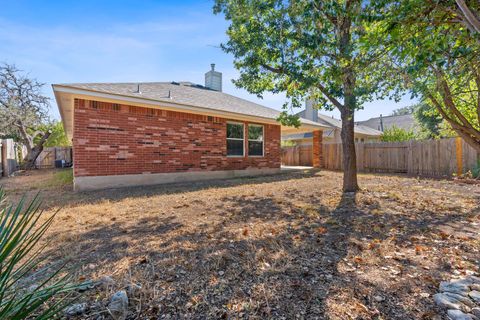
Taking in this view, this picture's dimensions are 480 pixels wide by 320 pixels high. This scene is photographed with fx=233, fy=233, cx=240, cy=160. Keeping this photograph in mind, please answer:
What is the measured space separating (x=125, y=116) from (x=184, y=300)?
7.17 metres

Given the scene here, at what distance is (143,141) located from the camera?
809 cm

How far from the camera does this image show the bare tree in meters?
15.5

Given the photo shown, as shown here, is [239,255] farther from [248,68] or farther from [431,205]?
[248,68]

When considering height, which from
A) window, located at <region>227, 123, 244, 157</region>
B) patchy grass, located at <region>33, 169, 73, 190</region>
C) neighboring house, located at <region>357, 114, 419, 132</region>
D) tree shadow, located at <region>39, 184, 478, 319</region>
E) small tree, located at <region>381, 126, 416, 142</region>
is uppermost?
neighboring house, located at <region>357, 114, 419, 132</region>

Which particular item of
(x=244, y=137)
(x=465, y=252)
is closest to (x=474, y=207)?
(x=465, y=252)

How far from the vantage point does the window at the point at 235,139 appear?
34.0 ft

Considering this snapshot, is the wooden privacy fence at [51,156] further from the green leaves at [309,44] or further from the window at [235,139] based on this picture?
the green leaves at [309,44]

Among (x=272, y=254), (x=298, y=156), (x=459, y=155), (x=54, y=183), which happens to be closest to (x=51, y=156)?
(x=54, y=183)

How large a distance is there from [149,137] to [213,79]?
26.8 ft

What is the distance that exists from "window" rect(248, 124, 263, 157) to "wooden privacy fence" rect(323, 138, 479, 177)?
558 cm

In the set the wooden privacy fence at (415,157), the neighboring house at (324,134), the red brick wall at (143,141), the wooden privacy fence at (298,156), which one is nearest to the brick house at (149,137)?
the red brick wall at (143,141)

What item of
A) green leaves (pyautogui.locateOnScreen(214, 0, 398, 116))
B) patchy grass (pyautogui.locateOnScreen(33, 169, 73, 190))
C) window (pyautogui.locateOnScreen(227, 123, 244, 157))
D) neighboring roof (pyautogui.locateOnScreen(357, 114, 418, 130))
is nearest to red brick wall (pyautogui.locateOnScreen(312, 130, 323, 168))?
window (pyautogui.locateOnScreen(227, 123, 244, 157))

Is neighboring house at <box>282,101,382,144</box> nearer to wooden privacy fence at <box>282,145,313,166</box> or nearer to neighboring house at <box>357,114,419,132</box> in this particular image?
wooden privacy fence at <box>282,145,313,166</box>

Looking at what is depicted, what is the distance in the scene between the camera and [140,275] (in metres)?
2.30
